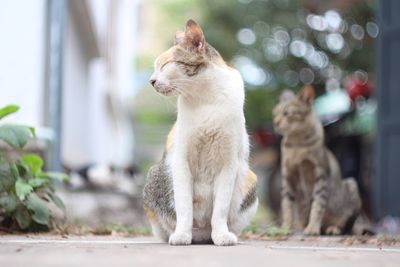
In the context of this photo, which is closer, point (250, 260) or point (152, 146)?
point (250, 260)

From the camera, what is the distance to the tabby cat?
477 cm

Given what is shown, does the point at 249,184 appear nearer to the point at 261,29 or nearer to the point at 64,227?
the point at 64,227

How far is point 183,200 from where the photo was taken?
3445mm

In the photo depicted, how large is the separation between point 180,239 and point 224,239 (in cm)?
19

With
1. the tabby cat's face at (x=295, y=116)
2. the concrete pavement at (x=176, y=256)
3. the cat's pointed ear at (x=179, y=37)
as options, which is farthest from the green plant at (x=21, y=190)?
the tabby cat's face at (x=295, y=116)

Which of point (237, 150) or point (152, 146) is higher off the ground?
point (237, 150)

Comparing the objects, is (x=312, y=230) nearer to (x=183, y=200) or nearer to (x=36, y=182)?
(x=183, y=200)

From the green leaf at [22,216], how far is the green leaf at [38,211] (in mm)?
30

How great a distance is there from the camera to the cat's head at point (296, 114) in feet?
16.3

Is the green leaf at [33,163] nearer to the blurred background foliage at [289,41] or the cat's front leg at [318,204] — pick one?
the cat's front leg at [318,204]

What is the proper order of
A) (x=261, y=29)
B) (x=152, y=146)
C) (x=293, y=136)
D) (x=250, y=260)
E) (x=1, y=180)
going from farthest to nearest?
(x=152, y=146) < (x=261, y=29) < (x=293, y=136) < (x=1, y=180) < (x=250, y=260)

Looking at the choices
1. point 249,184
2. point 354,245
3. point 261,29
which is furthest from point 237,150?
point 261,29

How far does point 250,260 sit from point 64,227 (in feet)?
6.08

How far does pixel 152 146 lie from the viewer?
90.6 feet
